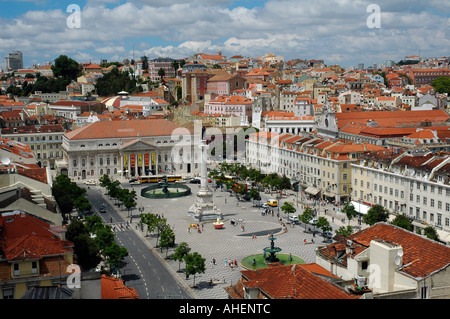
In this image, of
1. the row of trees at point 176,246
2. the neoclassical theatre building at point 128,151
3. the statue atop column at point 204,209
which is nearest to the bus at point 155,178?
the neoclassical theatre building at point 128,151

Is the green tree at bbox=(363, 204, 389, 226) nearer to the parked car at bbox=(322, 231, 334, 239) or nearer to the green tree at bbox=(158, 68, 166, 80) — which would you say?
the parked car at bbox=(322, 231, 334, 239)

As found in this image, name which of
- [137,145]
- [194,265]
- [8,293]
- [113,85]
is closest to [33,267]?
[8,293]

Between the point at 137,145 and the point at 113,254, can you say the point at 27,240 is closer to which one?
the point at 113,254

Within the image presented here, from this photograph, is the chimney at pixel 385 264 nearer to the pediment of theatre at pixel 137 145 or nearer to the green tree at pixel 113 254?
the green tree at pixel 113 254

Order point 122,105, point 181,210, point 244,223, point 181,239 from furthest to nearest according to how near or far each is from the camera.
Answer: point 122,105, point 181,210, point 244,223, point 181,239

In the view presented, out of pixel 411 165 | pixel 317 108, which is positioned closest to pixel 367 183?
pixel 411 165
